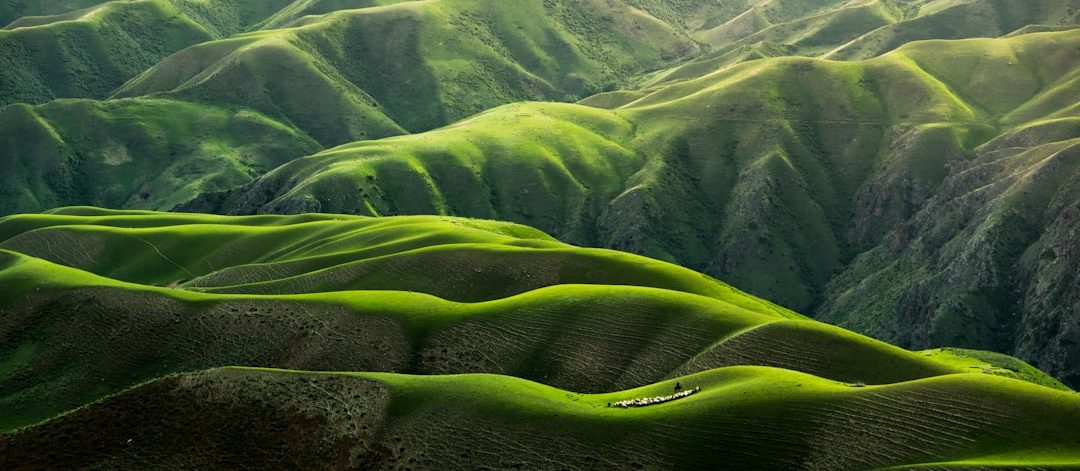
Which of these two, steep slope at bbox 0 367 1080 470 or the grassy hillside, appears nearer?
steep slope at bbox 0 367 1080 470

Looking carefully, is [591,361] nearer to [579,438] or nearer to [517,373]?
[517,373]

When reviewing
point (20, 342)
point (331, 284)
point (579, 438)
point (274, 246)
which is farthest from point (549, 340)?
point (274, 246)

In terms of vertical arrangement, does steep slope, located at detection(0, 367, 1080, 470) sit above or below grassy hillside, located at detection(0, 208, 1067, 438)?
above

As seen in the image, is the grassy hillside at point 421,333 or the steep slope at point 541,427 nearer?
the steep slope at point 541,427

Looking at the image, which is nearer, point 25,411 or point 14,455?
point 14,455

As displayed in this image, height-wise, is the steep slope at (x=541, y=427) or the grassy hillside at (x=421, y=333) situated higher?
the steep slope at (x=541, y=427)

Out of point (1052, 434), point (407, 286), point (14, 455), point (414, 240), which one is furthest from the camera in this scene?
point (414, 240)

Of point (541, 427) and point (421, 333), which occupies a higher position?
point (541, 427)

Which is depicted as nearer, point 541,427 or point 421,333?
point 541,427
